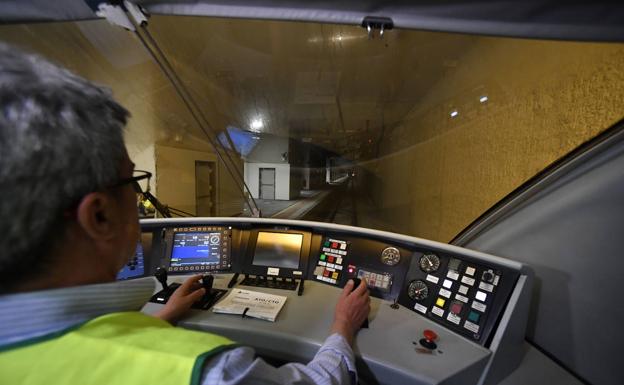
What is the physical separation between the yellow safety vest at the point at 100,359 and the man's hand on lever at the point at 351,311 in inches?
23.6

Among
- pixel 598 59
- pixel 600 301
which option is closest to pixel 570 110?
pixel 598 59

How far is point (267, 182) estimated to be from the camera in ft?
18.0

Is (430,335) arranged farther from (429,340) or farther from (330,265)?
(330,265)

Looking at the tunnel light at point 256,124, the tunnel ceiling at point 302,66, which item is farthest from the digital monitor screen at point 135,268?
the tunnel light at point 256,124

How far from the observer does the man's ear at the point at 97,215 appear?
1.27 feet

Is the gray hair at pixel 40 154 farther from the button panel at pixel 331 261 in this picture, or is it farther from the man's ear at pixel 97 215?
the button panel at pixel 331 261

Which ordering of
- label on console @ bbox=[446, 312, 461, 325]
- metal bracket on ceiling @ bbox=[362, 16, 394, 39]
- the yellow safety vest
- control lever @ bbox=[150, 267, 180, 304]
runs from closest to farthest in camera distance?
the yellow safety vest < metal bracket on ceiling @ bbox=[362, 16, 394, 39] < label on console @ bbox=[446, 312, 461, 325] < control lever @ bbox=[150, 267, 180, 304]

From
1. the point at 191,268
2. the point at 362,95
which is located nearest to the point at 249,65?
the point at 362,95

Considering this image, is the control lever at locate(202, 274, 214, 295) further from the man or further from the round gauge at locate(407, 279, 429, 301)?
the round gauge at locate(407, 279, 429, 301)

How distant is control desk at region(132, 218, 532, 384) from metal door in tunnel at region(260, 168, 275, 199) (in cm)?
383

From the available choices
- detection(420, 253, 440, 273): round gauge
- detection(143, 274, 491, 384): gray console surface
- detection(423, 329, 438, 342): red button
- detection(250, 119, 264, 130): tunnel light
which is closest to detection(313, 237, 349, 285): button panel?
detection(143, 274, 491, 384): gray console surface

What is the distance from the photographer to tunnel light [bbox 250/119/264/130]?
453 centimetres

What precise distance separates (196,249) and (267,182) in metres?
4.06

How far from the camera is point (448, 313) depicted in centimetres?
97
